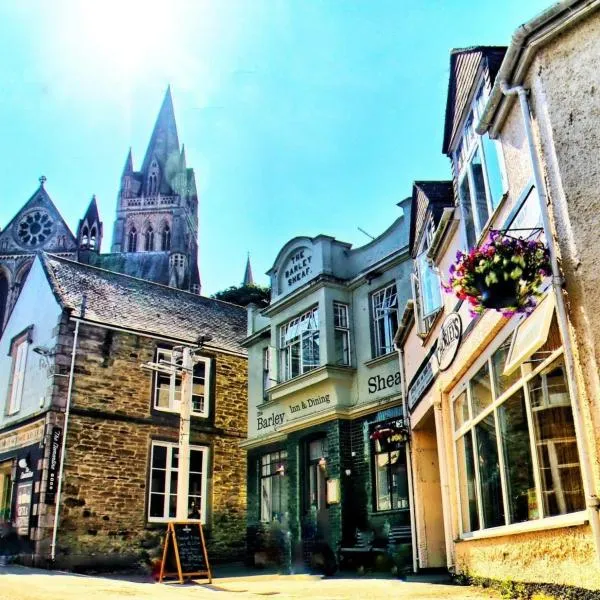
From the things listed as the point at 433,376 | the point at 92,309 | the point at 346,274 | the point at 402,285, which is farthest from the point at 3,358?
the point at 433,376

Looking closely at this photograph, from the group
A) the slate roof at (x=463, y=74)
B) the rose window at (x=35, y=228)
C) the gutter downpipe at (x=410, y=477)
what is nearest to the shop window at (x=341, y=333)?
the gutter downpipe at (x=410, y=477)

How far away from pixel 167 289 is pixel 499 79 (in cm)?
1930

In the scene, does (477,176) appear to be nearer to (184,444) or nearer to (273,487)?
(184,444)

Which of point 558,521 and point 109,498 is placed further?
point 109,498

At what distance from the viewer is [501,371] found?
721 cm

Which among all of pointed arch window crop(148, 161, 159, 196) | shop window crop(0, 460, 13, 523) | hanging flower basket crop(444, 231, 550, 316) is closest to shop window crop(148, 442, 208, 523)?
shop window crop(0, 460, 13, 523)

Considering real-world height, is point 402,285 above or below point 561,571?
above

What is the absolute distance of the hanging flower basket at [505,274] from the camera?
5559mm

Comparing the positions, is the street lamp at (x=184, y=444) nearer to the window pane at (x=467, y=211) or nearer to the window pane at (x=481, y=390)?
the window pane at (x=481, y=390)

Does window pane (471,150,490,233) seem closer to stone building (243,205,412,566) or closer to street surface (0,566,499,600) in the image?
street surface (0,566,499,600)

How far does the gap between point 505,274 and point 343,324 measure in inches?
419

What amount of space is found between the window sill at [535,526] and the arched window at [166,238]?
79.5 m

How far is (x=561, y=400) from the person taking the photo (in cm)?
577

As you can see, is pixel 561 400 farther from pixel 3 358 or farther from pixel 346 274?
pixel 3 358
